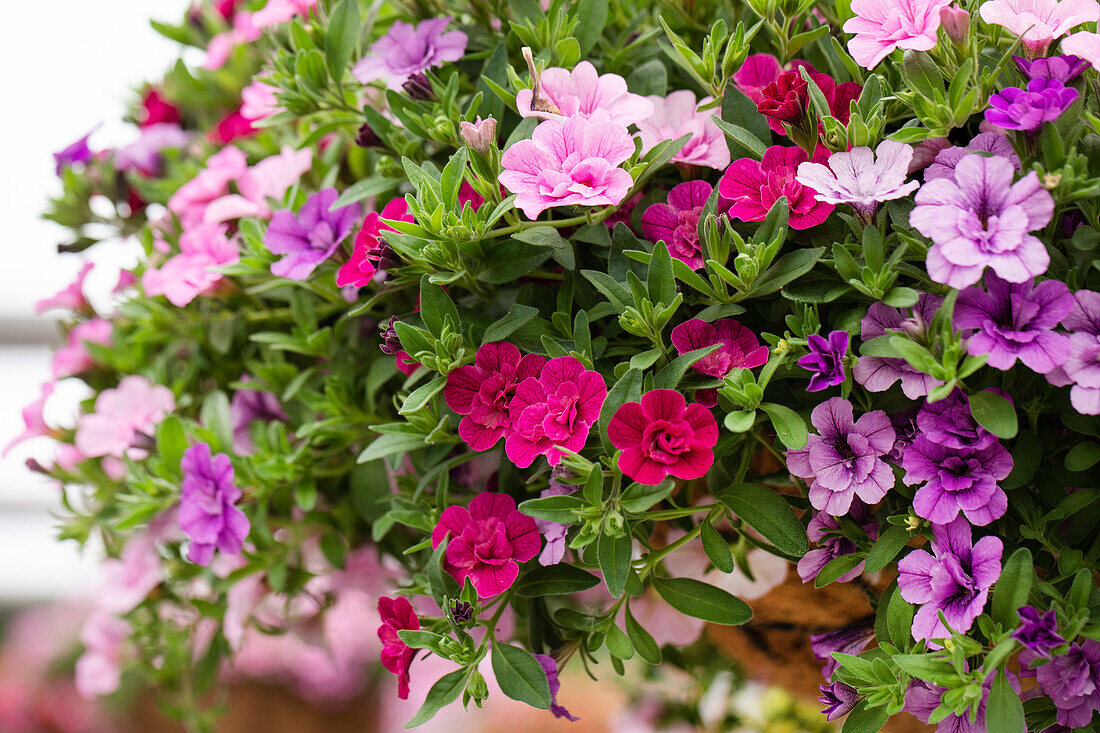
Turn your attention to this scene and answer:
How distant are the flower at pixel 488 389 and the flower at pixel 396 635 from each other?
0.12m

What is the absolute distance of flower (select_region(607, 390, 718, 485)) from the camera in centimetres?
52

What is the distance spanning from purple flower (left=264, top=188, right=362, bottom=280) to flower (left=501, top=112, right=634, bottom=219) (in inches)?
7.7

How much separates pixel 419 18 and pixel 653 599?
0.52m

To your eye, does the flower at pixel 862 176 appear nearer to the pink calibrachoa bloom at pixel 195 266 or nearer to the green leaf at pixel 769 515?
the green leaf at pixel 769 515

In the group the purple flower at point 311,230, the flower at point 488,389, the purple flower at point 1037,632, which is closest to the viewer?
the purple flower at point 1037,632

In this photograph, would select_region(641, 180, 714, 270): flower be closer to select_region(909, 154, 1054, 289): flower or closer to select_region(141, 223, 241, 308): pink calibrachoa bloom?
select_region(909, 154, 1054, 289): flower

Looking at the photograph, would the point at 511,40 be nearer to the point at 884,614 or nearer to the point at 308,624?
the point at 884,614

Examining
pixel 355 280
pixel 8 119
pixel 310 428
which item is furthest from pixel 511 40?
pixel 8 119

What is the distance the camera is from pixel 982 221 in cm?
52

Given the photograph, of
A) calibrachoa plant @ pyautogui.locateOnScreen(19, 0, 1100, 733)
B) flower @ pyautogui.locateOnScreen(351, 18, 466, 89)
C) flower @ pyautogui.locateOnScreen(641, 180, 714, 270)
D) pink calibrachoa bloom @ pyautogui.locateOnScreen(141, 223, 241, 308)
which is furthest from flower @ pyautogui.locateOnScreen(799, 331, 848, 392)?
pink calibrachoa bloom @ pyautogui.locateOnScreen(141, 223, 241, 308)

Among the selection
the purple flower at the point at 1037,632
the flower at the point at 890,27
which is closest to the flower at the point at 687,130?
the flower at the point at 890,27

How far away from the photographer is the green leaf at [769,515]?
0.57 metres

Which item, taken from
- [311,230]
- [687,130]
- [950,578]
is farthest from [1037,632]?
[311,230]

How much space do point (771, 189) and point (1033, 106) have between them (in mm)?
148
